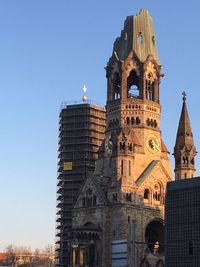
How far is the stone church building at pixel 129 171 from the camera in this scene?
3824 inches

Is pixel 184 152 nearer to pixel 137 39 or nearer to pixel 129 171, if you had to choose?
pixel 129 171

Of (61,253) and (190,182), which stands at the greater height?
(190,182)

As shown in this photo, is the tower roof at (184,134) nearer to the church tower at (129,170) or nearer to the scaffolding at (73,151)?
the church tower at (129,170)

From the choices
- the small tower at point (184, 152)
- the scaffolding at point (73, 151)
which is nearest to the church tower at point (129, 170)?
the small tower at point (184, 152)

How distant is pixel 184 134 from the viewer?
348 feet

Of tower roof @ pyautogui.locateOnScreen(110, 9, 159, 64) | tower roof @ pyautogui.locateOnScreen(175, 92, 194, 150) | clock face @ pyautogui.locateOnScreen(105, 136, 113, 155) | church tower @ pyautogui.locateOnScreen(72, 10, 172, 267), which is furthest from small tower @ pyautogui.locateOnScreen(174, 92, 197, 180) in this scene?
tower roof @ pyautogui.locateOnScreen(110, 9, 159, 64)

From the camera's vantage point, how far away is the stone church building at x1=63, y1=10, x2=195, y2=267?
97.1 meters

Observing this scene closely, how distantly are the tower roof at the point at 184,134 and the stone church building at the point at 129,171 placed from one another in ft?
1.57

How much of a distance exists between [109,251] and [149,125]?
24311 mm

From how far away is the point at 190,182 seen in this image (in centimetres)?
8919

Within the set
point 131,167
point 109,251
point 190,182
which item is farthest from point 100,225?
point 190,182

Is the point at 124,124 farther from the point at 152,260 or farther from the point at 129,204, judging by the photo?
the point at 152,260

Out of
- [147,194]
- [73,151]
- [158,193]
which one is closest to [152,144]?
[158,193]

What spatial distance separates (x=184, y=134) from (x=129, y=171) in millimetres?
13280
